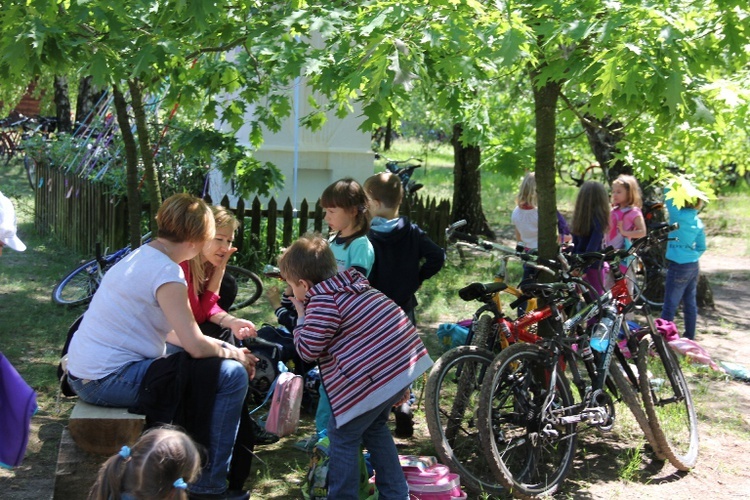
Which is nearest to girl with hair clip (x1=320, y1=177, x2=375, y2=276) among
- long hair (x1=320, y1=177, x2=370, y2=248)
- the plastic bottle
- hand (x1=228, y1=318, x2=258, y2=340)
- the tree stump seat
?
long hair (x1=320, y1=177, x2=370, y2=248)

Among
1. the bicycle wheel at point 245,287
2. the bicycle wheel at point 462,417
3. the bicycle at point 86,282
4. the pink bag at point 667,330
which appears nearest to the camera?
the bicycle wheel at point 462,417

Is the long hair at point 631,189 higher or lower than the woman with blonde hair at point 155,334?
higher

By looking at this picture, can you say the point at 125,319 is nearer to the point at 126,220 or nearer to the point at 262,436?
the point at 262,436

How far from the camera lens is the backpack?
422cm

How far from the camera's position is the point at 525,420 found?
4594mm

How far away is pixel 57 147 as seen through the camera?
13.1 m

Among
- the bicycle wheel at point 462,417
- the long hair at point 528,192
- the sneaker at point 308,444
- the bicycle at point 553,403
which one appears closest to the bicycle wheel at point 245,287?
the long hair at point 528,192

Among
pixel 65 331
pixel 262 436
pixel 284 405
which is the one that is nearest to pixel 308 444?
pixel 262 436

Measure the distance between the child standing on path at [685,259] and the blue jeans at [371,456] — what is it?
16.1 ft

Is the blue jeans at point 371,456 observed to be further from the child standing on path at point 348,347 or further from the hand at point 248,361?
the hand at point 248,361

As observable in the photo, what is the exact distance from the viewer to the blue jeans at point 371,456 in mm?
3984

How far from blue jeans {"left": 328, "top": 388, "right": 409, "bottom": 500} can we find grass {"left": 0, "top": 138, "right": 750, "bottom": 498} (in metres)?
0.67

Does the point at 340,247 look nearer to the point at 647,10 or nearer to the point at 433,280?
the point at 647,10

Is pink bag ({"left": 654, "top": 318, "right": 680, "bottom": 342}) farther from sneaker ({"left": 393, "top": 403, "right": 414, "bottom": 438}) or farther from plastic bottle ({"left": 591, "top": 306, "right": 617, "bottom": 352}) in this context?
sneaker ({"left": 393, "top": 403, "right": 414, "bottom": 438})
